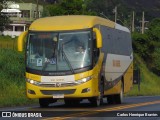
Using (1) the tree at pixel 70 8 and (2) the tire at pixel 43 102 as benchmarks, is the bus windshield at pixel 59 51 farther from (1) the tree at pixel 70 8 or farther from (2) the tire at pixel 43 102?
(1) the tree at pixel 70 8

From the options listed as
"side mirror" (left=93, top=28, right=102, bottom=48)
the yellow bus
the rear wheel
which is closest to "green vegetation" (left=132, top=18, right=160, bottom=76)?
the rear wheel

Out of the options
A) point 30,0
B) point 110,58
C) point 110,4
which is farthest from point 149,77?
point 110,4

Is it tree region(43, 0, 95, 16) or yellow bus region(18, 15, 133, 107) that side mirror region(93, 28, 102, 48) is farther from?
tree region(43, 0, 95, 16)

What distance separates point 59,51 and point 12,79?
1458cm

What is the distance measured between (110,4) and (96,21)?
15686 centimetres

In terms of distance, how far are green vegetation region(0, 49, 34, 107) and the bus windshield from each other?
405 centimetres

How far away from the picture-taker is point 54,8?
244 feet

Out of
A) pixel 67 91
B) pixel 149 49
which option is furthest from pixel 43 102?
pixel 149 49

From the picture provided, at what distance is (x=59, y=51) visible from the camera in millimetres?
24469

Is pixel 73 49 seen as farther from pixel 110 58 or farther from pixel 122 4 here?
pixel 122 4

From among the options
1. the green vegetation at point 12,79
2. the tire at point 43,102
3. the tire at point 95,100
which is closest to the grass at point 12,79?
the green vegetation at point 12,79

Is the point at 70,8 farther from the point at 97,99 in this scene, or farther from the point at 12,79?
the point at 97,99

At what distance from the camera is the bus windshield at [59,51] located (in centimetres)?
2434

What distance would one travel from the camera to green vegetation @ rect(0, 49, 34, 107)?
30.5 m
